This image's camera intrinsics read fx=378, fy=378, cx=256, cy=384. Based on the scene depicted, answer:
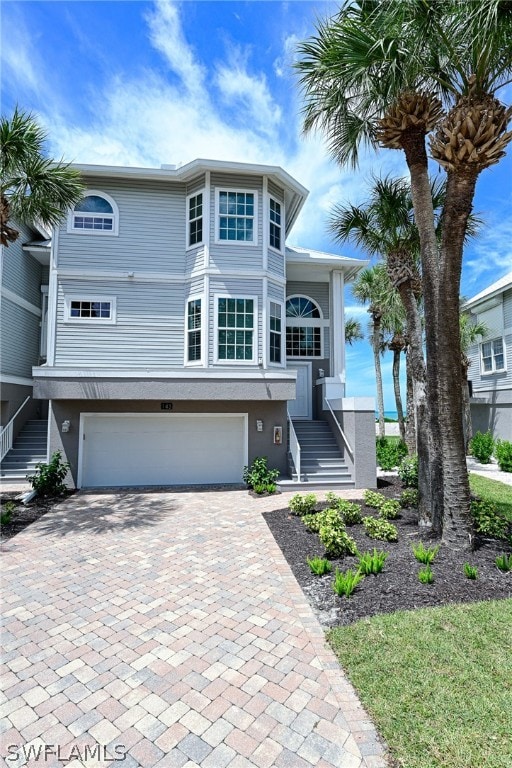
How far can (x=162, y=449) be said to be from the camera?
11508mm

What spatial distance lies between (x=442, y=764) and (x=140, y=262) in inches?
488

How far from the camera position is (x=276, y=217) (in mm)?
12453

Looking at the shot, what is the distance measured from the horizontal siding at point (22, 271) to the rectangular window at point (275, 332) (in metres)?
8.77

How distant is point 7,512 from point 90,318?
6064mm

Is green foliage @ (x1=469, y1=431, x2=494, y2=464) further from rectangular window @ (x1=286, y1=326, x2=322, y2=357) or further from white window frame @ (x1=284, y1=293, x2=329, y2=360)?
rectangular window @ (x1=286, y1=326, x2=322, y2=357)

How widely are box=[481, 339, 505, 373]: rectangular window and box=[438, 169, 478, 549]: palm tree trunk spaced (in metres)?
17.0

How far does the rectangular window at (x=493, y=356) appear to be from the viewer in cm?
2023

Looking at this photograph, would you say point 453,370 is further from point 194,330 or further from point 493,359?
point 493,359

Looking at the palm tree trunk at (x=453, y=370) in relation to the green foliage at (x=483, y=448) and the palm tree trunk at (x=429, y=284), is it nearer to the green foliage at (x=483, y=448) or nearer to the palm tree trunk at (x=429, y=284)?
the palm tree trunk at (x=429, y=284)

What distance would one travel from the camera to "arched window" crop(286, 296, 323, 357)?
14273 millimetres

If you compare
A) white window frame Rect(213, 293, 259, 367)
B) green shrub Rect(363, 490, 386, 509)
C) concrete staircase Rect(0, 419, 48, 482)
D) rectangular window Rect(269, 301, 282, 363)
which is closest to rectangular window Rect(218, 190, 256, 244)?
white window frame Rect(213, 293, 259, 367)

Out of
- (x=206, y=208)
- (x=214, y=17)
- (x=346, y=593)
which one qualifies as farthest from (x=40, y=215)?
(x=346, y=593)

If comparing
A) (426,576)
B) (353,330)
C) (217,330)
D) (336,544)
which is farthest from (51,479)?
(353,330)

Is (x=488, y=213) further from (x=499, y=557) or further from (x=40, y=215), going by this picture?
(x=40, y=215)
